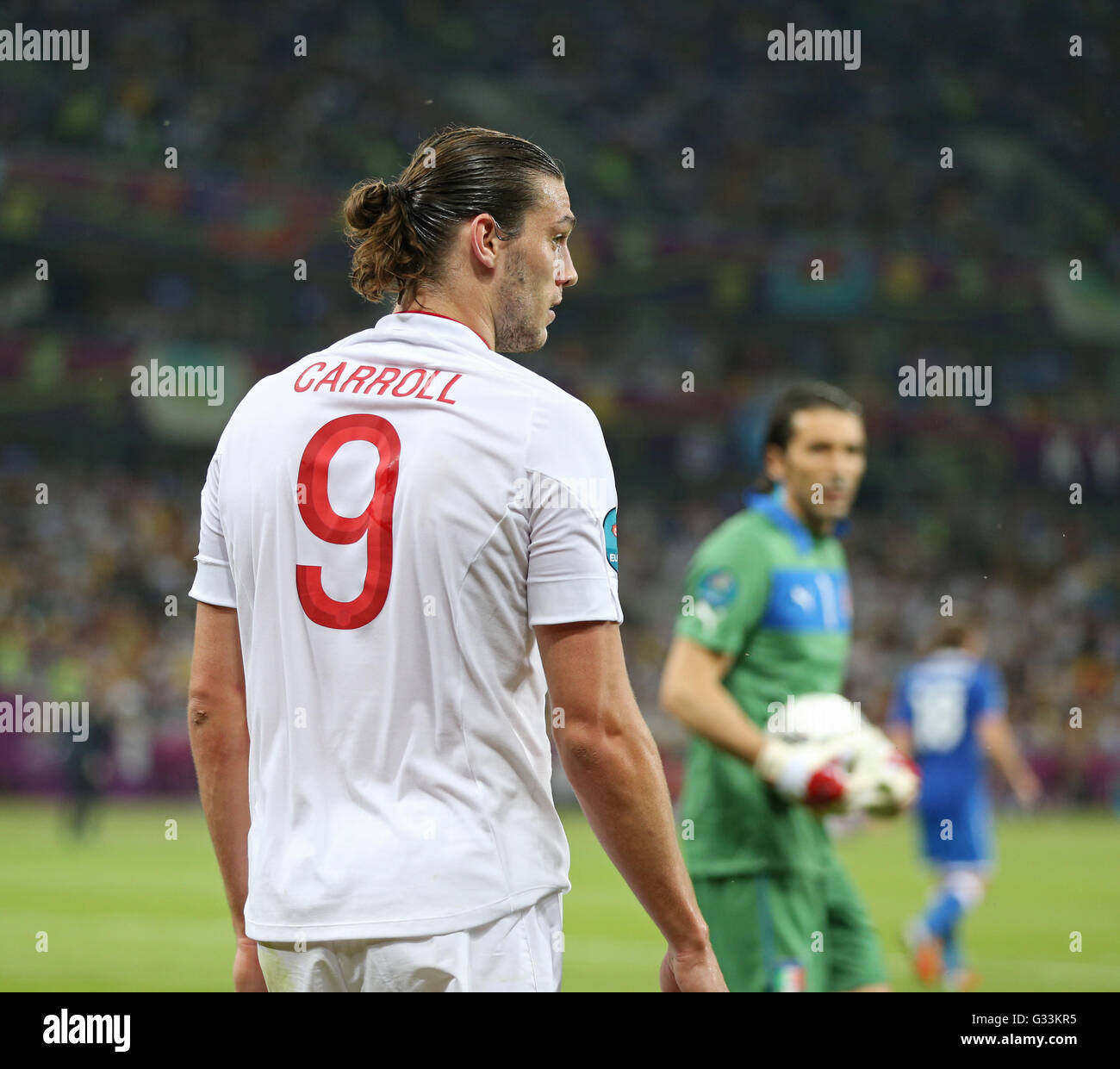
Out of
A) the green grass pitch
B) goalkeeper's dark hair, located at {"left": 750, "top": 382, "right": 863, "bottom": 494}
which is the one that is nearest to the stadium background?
the green grass pitch

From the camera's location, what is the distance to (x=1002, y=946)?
8750mm

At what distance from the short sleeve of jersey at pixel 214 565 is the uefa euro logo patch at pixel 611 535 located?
0.54 m

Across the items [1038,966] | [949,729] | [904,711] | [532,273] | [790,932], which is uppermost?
[532,273]

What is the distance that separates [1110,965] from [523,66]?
1861 centimetres

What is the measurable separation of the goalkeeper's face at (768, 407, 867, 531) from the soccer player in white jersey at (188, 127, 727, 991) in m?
2.27

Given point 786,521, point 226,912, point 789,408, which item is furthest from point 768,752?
point 226,912

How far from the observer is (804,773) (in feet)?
12.1

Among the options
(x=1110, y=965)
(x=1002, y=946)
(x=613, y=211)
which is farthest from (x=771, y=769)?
(x=613, y=211)

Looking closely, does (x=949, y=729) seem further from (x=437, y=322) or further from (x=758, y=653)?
(x=437, y=322)

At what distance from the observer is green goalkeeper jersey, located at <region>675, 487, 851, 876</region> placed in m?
3.79

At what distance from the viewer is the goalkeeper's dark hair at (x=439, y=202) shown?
2012 mm

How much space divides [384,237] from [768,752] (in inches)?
80.9
